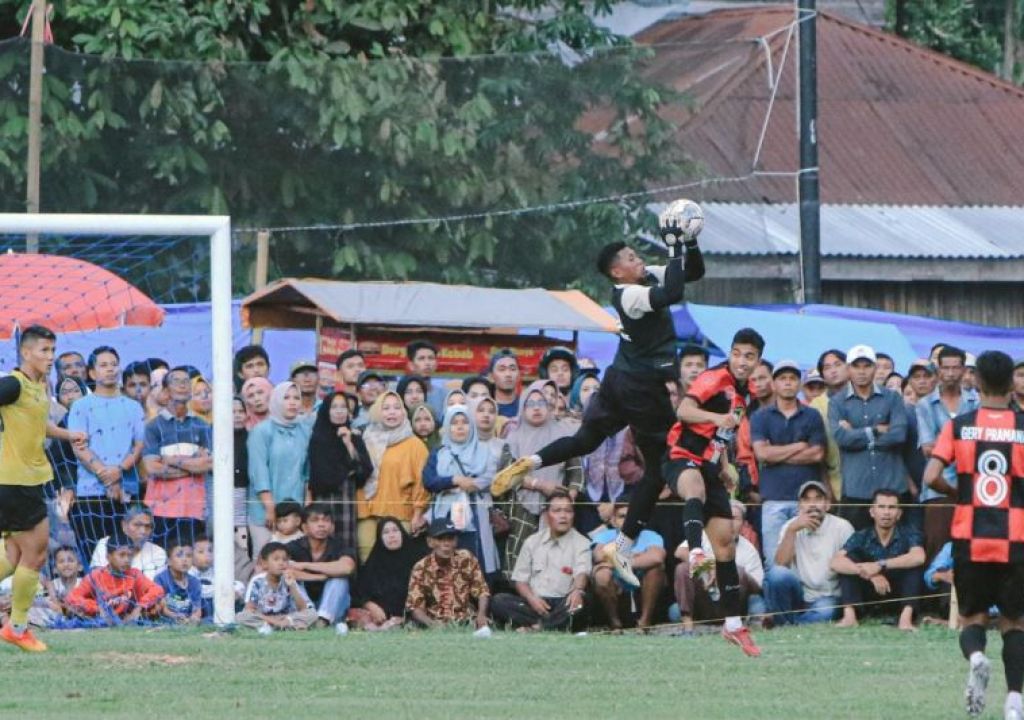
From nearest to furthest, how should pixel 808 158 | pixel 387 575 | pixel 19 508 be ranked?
pixel 19 508
pixel 387 575
pixel 808 158

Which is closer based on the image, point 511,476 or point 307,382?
point 511,476

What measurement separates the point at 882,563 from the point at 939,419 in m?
1.23

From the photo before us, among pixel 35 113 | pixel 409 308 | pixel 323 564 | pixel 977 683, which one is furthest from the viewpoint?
pixel 35 113

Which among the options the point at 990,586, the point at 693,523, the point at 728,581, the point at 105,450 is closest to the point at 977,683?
the point at 990,586

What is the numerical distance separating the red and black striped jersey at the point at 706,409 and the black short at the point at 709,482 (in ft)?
0.14

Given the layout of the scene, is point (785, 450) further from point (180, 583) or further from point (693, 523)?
point (180, 583)

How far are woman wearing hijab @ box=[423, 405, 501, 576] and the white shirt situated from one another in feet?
7.24

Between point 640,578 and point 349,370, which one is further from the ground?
point 349,370

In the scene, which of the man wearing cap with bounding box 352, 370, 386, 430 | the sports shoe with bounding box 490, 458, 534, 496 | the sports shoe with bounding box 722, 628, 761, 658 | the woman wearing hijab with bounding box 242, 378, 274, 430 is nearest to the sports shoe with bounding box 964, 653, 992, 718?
the sports shoe with bounding box 722, 628, 761, 658

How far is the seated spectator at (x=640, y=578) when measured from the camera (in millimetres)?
15797

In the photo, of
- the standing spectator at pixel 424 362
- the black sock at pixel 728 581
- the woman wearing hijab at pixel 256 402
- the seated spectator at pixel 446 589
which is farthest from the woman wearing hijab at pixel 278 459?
the black sock at pixel 728 581

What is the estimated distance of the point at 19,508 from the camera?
43.5 ft

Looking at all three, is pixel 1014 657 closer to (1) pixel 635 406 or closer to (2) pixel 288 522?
(1) pixel 635 406

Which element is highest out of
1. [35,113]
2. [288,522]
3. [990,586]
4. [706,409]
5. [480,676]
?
[35,113]
